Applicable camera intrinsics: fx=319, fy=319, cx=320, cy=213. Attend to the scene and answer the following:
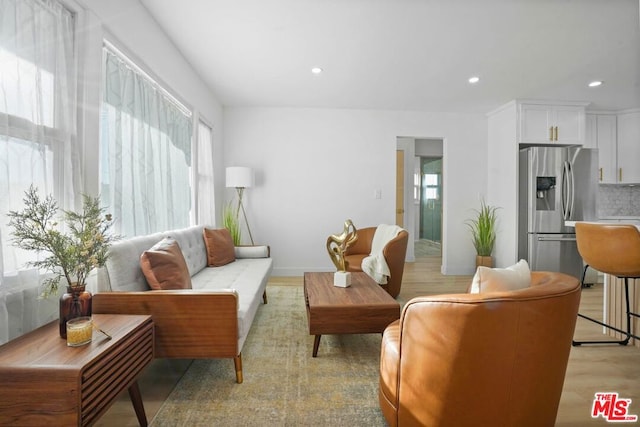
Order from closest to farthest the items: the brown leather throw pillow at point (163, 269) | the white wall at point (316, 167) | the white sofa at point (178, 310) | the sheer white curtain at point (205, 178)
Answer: the white sofa at point (178, 310), the brown leather throw pillow at point (163, 269), the sheer white curtain at point (205, 178), the white wall at point (316, 167)

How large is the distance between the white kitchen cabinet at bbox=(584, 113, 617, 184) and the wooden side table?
630cm

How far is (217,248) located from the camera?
3.34 meters

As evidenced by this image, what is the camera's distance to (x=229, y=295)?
1.76 meters

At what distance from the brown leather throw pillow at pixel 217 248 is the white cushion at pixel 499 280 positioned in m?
2.64

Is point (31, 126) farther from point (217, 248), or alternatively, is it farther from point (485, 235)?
point (485, 235)

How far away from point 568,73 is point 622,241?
2339 mm

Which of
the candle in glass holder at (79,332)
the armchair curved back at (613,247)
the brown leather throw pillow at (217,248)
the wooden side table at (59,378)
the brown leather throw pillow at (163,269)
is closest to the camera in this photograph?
the wooden side table at (59,378)

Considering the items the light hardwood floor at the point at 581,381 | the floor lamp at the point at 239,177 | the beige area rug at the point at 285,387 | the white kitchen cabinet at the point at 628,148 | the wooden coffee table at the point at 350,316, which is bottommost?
the light hardwood floor at the point at 581,381

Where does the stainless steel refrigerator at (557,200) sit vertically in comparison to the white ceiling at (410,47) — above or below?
below

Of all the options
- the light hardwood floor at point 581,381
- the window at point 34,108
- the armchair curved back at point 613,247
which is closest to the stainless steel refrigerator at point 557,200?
the light hardwood floor at point 581,381

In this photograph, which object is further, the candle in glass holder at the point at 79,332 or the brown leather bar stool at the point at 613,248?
the brown leather bar stool at the point at 613,248

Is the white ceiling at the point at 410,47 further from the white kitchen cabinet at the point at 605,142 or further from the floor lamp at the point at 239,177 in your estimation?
the floor lamp at the point at 239,177

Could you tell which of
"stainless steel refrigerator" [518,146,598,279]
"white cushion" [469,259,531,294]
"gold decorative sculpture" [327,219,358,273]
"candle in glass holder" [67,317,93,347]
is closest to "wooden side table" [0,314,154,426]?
"candle in glass holder" [67,317,93,347]

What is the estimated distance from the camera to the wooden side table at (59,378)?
3.43 feet
